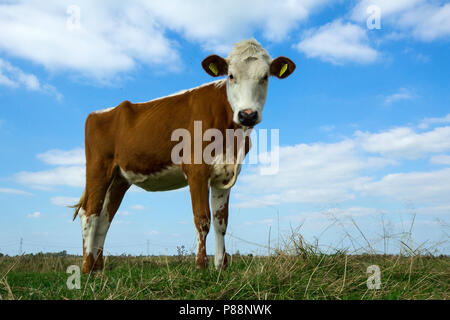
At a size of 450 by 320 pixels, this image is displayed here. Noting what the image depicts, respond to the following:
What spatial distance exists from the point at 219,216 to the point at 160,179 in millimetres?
1250

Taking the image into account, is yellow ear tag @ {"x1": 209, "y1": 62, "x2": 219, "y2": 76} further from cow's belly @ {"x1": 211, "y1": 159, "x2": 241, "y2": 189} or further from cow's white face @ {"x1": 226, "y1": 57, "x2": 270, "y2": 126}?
cow's belly @ {"x1": 211, "y1": 159, "x2": 241, "y2": 189}

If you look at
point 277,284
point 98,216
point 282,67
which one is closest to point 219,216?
point 277,284

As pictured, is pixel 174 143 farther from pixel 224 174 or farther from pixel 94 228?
pixel 94 228

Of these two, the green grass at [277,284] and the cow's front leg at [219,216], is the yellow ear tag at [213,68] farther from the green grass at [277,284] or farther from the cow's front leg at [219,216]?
the green grass at [277,284]

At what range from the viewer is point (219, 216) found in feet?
21.3

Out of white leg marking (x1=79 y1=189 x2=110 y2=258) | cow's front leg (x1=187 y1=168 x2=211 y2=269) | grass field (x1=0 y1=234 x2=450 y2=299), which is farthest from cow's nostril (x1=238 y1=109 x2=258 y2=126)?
white leg marking (x1=79 y1=189 x2=110 y2=258)

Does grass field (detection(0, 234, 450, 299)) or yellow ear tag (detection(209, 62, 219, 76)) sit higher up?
yellow ear tag (detection(209, 62, 219, 76))

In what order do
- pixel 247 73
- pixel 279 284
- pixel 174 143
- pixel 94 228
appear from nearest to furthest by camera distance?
pixel 279 284
pixel 247 73
pixel 174 143
pixel 94 228

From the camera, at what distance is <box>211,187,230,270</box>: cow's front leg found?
21.1 ft

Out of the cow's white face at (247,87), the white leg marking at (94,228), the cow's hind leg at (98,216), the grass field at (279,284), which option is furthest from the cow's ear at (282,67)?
the white leg marking at (94,228)

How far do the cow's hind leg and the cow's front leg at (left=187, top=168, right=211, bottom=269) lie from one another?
226 cm

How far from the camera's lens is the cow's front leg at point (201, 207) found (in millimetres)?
5871
